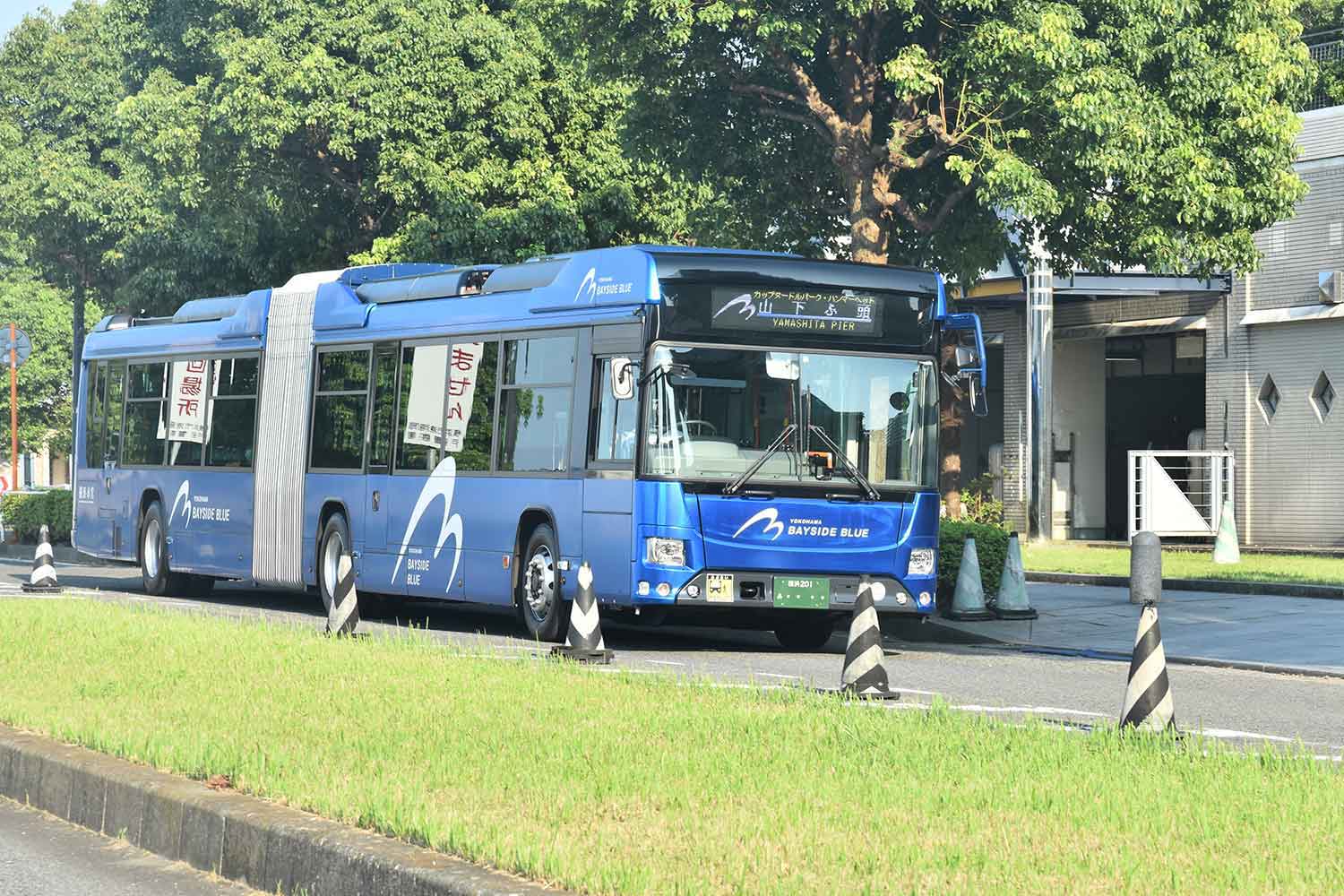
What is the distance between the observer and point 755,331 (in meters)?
15.9

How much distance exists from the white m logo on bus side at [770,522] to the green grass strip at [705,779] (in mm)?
3560

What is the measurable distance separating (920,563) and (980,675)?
1.74 m

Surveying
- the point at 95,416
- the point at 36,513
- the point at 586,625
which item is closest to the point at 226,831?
the point at 586,625

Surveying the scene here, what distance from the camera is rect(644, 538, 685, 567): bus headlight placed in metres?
15.5

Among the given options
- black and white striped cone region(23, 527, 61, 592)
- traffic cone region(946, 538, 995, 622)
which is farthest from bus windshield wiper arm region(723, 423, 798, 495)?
black and white striped cone region(23, 527, 61, 592)

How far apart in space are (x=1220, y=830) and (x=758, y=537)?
29.1ft

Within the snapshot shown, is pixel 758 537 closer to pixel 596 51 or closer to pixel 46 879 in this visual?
pixel 46 879

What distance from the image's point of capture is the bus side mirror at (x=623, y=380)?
1569cm

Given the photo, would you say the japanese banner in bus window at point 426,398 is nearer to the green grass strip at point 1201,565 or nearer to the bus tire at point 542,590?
the bus tire at point 542,590

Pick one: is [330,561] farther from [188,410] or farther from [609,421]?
[609,421]

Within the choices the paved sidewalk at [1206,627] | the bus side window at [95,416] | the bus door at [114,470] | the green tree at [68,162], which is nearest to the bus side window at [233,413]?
the bus door at [114,470]

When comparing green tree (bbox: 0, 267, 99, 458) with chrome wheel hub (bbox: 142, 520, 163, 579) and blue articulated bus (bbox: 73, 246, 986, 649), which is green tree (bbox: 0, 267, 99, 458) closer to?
chrome wheel hub (bbox: 142, 520, 163, 579)

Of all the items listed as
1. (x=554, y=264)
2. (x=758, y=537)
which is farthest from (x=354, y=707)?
(x=554, y=264)

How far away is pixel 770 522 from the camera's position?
620 inches
